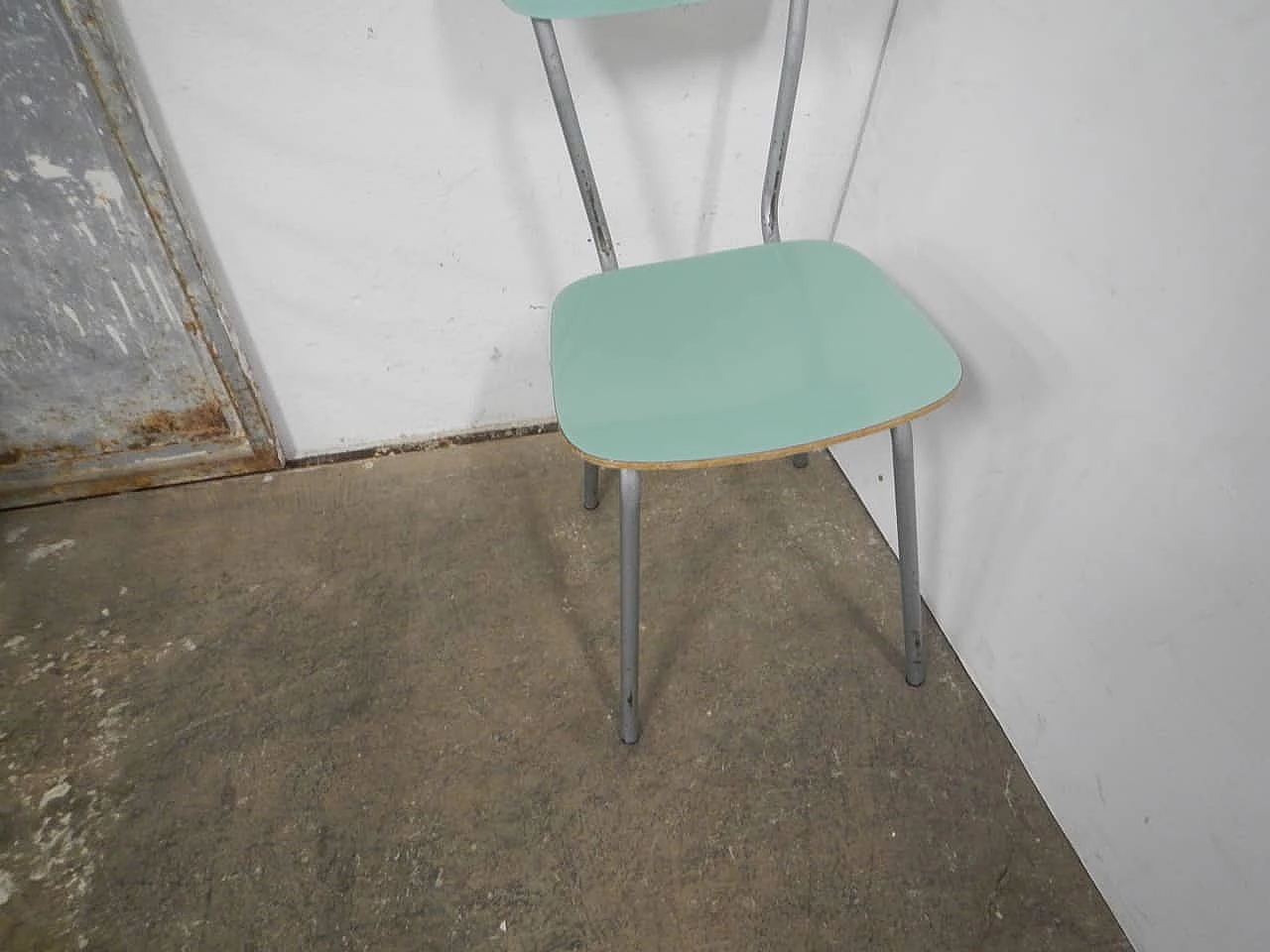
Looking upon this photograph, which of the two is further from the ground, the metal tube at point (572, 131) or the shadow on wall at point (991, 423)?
the metal tube at point (572, 131)

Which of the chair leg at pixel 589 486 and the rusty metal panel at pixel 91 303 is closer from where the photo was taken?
the rusty metal panel at pixel 91 303

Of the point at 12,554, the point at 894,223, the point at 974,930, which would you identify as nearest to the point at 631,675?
the point at 974,930

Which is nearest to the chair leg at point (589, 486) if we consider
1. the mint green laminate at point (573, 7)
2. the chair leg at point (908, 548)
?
the chair leg at point (908, 548)

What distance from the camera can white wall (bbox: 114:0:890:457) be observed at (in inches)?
36.8

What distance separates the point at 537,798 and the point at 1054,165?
2.82ft

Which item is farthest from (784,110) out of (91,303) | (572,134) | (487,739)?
(91,303)

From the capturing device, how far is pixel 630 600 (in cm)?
81

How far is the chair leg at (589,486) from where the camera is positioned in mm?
1197

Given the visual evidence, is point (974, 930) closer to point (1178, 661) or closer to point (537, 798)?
point (1178, 661)

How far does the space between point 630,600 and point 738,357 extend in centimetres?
27

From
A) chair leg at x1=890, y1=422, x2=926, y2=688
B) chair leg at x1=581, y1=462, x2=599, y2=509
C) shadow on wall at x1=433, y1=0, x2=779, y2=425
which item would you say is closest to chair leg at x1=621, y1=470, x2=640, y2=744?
chair leg at x1=890, y1=422, x2=926, y2=688

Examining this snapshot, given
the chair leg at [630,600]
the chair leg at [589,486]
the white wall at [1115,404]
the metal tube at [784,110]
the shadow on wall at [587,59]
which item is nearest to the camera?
the white wall at [1115,404]

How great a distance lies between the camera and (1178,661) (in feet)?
2.23

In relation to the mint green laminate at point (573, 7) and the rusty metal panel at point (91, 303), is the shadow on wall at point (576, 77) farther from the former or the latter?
the rusty metal panel at point (91, 303)
